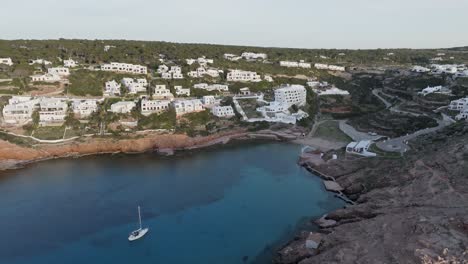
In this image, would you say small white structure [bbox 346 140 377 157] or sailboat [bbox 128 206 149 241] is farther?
small white structure [bbox 346 140 377 157]

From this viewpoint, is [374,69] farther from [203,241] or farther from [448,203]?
[203,241]

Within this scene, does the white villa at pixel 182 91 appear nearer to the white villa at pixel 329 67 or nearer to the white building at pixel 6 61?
the white building at pixel 6 61

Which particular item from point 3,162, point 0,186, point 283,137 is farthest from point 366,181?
point 3,162

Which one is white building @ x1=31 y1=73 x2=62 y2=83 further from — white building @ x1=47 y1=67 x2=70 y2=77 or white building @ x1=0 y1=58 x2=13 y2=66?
white building @ x1=0 y1=58 x2=13 y2=66

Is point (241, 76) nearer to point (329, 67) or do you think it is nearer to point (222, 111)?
point (222, 111)

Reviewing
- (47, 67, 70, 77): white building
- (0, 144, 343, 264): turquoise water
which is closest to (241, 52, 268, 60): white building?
(47, 67, 70, 77): white building

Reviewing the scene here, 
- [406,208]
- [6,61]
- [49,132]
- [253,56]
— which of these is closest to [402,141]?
[406,208]
